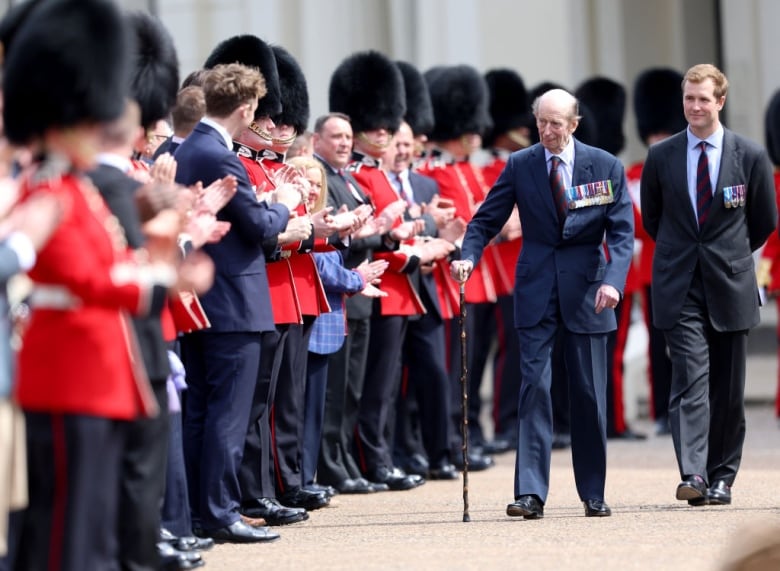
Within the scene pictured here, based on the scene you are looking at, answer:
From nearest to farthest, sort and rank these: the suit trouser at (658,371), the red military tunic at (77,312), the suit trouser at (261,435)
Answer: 1. the red military tunic at (77,312)
2. the suit trouser at (261,435)
3. the suit trouser at (658,371)

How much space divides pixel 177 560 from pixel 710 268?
8.78 ft

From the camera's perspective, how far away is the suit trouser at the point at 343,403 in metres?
8.38

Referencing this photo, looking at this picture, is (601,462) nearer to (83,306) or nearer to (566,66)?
(83,306)

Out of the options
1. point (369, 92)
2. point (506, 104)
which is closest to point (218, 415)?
point (369, 92)

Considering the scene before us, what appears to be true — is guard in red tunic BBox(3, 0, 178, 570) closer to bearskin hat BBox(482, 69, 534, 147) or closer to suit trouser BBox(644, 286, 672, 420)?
suit trouser BBox(644, 286, 672, 420)

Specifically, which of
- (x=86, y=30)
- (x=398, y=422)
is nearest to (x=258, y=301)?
(x=86, y=30)

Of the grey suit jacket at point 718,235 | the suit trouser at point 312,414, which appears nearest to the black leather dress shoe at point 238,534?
the suit trouser at point 312,414

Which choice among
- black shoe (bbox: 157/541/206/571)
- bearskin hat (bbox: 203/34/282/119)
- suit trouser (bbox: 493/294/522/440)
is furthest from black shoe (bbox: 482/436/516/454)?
black shoe (bbox: 157/541/206/571)

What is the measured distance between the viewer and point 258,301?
660 centimetres

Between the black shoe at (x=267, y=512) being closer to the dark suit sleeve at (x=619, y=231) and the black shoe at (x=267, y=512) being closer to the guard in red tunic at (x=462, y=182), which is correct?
the dark suit sleeve at (x=619, y=231)

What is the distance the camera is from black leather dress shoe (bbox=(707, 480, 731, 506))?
292 inches

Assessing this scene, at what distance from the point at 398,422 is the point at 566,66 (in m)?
5.54

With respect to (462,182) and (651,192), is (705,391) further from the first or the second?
(462,182)

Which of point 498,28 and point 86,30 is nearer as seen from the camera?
point 86,30
